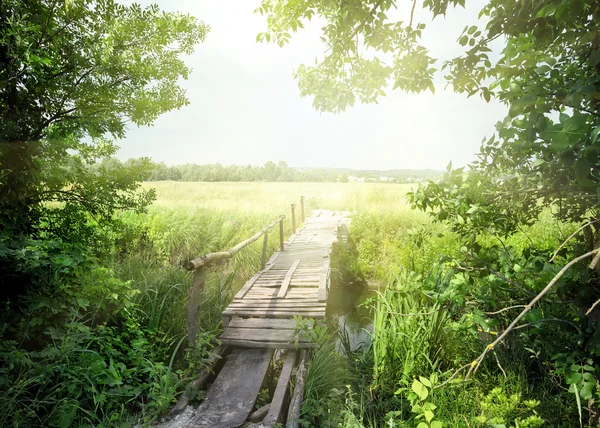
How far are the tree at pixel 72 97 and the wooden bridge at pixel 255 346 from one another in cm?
162

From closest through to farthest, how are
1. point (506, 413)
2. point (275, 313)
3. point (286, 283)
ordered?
1. point (506, 413)
2. point (275, 313)
3. point (286, 283)

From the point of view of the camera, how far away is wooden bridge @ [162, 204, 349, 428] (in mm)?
2807

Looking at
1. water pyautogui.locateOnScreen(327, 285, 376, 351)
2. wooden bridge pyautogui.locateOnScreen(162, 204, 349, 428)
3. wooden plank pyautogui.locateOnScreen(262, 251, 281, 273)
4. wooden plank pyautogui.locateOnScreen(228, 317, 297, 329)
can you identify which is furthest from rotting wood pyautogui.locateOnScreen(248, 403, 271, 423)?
wooden plank pyautogui.locateOnScreen(262, 251, 281, 273)

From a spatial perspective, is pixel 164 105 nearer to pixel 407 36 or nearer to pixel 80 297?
pixel 80 297

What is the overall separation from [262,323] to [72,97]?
11.8 feet

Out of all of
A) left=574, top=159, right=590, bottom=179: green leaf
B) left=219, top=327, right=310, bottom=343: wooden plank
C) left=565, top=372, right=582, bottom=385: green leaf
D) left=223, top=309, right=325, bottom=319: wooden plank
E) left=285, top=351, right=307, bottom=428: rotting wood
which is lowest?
left=285, top=351, right=307, bottom=428: rotting wood

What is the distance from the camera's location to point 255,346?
3.91m

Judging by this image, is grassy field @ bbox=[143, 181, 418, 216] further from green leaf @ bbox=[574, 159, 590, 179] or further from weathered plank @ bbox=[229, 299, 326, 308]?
green leaf @ bbox=[574, 159, 590, 179]

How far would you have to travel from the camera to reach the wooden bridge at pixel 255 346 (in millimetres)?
2807

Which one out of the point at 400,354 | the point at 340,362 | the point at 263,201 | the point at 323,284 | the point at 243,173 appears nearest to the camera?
the point at 400,354

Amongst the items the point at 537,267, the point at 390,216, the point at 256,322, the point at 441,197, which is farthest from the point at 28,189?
the point at 390,216

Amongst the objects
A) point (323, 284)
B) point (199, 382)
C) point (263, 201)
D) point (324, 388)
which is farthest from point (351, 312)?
point (263, 201)

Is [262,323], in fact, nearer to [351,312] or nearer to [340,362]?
[340,362]

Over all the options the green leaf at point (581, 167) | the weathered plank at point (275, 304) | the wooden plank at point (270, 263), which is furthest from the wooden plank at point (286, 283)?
the green leaf at point (581, 167)
